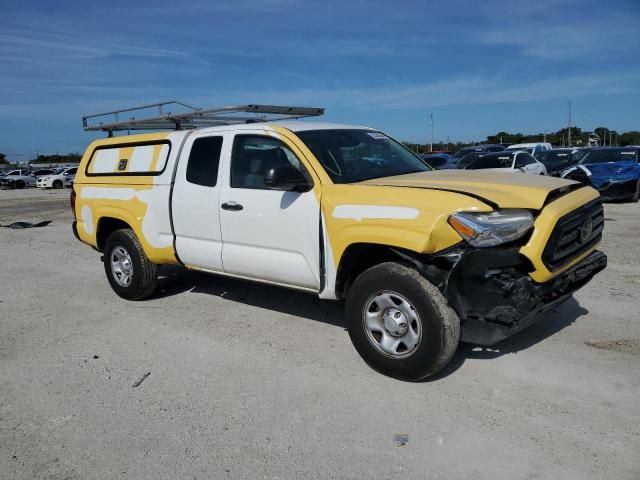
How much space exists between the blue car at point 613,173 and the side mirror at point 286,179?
1173cm

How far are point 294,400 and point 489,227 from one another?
1.74 m

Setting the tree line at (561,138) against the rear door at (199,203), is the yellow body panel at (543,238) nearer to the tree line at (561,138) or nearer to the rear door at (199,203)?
the rear door at (199,203)

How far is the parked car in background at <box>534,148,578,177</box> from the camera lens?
1747cm

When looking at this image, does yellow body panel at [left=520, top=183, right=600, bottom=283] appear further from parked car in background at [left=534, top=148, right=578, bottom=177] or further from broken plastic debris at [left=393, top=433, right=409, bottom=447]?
parked car in background at [left=534, top=148, right=578, bottom=177]

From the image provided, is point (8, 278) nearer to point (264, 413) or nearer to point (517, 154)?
point (264, 413)

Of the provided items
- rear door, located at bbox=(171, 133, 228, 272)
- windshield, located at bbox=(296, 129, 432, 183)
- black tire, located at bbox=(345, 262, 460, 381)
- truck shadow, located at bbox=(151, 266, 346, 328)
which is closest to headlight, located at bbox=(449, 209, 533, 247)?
black tire, located at bbox=(345, 262, 460, 381)

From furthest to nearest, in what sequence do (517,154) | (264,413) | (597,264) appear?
(517,154) → (597,264) → (264,413)

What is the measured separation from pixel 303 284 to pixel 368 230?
35.5 inches

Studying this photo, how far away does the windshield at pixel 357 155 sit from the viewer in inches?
178

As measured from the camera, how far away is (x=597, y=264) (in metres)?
4.15

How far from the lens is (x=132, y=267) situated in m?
6.06

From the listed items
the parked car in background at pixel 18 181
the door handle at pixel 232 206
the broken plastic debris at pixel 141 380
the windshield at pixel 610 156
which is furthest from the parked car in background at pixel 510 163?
the parked car in background at pixel 18 181

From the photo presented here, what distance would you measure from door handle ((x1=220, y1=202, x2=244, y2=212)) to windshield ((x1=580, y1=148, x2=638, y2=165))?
13539mm

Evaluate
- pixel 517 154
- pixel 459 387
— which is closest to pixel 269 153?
pixel 459 387
